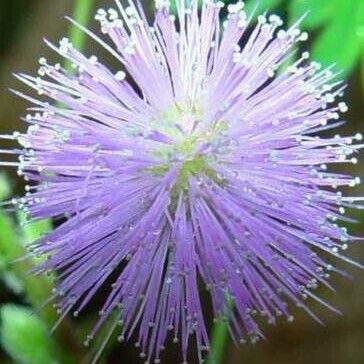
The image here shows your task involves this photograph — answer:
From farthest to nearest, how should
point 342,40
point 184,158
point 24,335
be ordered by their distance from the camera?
point 24,335 → point 342,40 → point 184,158

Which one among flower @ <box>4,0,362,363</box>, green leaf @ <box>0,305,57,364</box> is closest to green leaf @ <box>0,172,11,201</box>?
green leaf @ <box>0,305,57,364</box>

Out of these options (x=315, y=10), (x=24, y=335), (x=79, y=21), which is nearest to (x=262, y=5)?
(x=315, y=10)

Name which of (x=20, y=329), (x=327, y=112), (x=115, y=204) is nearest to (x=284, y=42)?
(x=327, y=112)

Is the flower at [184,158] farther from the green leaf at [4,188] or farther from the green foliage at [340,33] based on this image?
the green leaf at [4,188]

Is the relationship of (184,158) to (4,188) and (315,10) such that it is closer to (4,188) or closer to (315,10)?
(315,10)

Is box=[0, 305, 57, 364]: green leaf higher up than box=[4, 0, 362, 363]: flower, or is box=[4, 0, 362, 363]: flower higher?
box=[4, 0, 362, 363]: flower

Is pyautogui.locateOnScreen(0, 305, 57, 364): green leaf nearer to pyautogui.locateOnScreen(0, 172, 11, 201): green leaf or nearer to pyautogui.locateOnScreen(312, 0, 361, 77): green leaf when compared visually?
pyautogui.locateOnScreen(0, 172, 11, 201): green leaf

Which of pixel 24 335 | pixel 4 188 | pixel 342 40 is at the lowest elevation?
pixel 24 335
